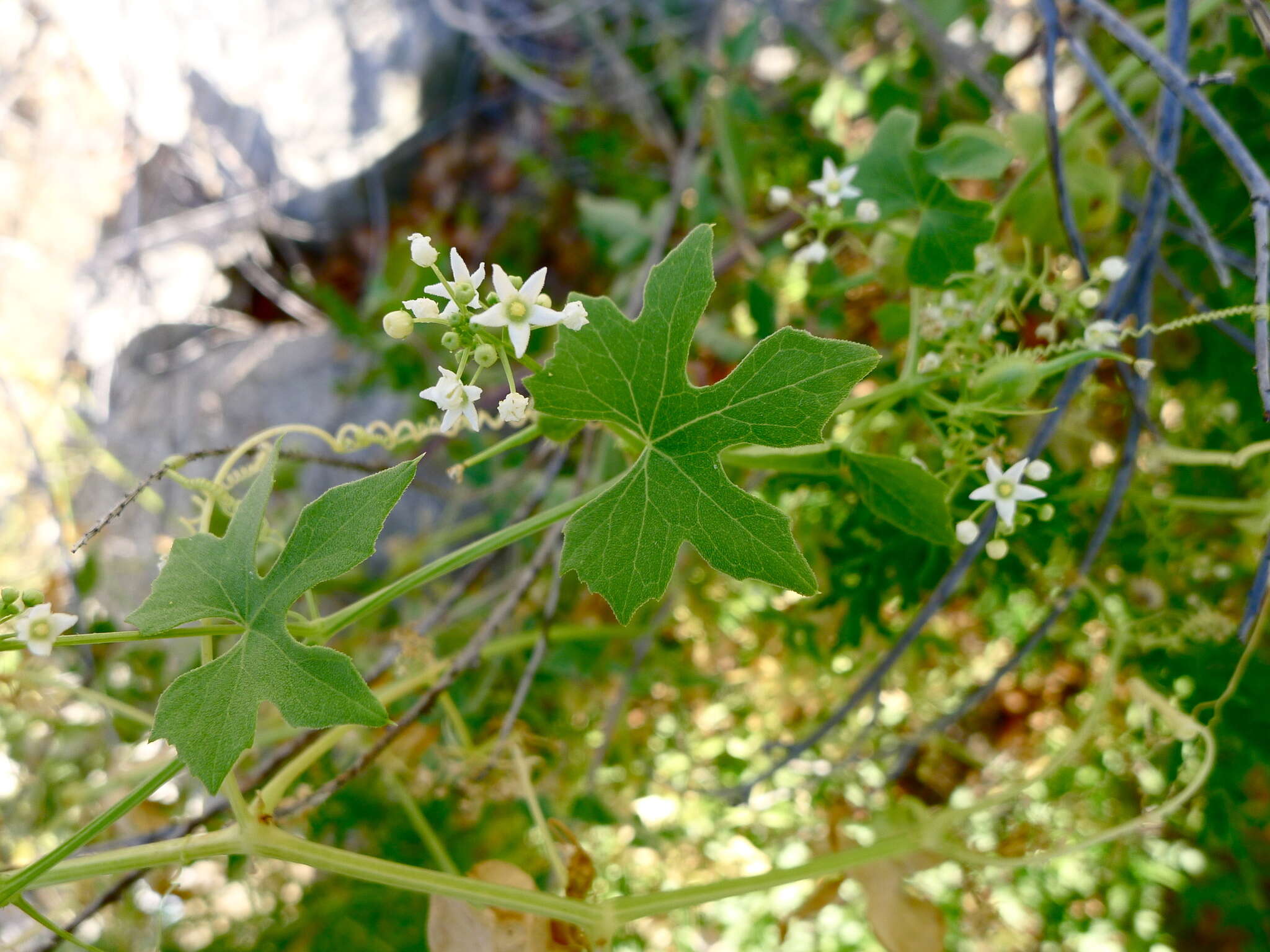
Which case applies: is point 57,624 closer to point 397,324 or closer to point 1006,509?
point 397,324

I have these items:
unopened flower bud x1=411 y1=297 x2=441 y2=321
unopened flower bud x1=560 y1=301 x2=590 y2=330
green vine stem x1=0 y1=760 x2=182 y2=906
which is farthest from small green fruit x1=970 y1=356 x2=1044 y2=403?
green vine stem x1=0 y1=760 x2=182 y2=906

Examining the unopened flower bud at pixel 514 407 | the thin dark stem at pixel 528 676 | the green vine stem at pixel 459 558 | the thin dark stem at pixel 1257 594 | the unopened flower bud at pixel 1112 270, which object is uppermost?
the unopened flower bud at pixel 514 407

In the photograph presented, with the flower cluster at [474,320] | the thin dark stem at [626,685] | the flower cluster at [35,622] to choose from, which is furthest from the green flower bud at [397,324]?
the thin dark stem at [626,685]

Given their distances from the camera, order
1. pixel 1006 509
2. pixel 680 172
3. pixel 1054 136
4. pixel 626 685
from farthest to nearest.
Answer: pixel 680 172 < pixel 626 685 < pixel 1054 136 < pixel 1006 509

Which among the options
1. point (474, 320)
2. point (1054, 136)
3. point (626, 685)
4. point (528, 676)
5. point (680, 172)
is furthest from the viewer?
point (680, 172)

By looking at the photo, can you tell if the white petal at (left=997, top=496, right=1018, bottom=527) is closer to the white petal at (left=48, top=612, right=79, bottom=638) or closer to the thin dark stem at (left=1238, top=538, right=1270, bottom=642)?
the thin dark stem at (left=1238, top=538, right=1270, bottom=642)

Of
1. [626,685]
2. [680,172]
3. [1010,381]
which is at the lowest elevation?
[626,685]

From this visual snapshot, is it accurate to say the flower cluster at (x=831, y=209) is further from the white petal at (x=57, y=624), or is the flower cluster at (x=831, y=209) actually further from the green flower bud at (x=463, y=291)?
the white petal at (x=57, y=624)

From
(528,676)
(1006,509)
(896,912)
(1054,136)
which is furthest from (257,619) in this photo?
A: (1054,136)
